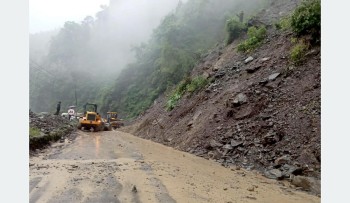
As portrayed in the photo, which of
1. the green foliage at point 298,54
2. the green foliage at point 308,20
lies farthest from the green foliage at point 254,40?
the green foliage at point 298,54

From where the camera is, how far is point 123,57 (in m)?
72.8

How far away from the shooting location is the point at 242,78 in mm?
18047

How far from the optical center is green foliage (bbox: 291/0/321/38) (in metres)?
15.5

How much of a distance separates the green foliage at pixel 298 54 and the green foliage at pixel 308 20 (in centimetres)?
65

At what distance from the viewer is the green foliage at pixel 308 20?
15.5 meters

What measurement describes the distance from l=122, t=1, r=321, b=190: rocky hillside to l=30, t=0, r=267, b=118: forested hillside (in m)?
10.9

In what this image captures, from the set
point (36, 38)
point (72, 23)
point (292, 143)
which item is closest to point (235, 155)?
point (292, 143)

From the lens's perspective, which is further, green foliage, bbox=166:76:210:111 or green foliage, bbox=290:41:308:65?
green foliage, bbox=166:76:210:111

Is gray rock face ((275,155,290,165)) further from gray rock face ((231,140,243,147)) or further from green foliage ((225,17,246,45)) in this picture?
green foliage ((225,17,246,45))

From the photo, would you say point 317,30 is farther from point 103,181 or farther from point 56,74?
point 56,74

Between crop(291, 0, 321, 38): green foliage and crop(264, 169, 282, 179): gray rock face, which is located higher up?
crop(291, 0, 321, 38): green foliage

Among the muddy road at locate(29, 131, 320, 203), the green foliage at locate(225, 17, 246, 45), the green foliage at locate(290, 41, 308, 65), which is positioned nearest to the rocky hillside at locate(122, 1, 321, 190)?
the green foliage at locate(290, 41, 308, 65)

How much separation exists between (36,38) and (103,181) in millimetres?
115982

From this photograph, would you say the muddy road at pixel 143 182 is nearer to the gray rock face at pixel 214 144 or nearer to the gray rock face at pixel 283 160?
the gray rock face at pixel 283 160
